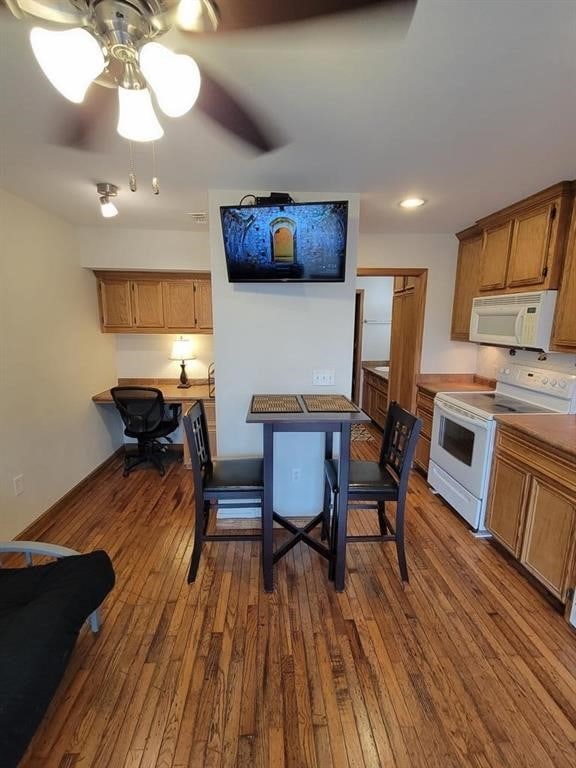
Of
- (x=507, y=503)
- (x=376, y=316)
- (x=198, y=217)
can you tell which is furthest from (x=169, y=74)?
(x=376, y=316)

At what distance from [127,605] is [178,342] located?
256cm

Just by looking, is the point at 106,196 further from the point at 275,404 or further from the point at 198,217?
the point at 275,404

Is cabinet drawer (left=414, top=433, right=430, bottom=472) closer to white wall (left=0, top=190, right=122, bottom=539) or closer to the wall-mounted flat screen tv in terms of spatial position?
the wall-mounted flat screen tv

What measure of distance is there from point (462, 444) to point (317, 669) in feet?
6.20

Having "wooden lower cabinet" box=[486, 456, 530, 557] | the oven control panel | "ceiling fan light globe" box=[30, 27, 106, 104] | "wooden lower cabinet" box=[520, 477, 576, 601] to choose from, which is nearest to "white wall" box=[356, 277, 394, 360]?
the oven control panel

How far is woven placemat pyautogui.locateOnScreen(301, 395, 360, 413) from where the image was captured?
2033 mm

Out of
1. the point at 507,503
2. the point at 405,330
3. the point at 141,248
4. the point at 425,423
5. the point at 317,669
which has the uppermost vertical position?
the point at 141,248

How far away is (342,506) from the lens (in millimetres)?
1941

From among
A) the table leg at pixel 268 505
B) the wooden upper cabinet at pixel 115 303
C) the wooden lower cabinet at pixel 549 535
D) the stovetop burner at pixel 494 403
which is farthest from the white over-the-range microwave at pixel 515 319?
the wooden upper cabinet at pixel 115 303

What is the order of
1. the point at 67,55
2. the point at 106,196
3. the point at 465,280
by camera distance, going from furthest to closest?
the point at 465,280
the point at 106,196
the point at 67,55

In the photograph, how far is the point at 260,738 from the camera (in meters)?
1.31

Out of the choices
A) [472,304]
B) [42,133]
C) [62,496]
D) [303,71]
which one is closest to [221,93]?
[303,71]

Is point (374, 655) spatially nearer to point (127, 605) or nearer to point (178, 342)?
point (127, 605)

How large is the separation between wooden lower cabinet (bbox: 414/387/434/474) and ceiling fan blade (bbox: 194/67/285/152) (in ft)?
8.28
